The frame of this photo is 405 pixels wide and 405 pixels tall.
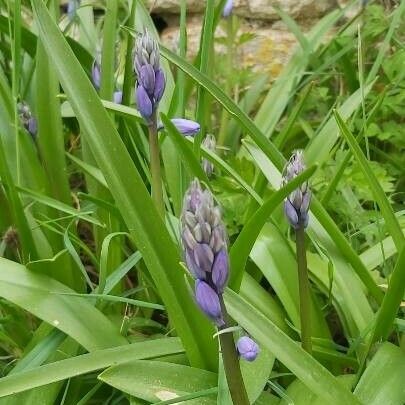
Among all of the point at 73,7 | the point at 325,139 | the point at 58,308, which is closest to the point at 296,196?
the point at 58,308

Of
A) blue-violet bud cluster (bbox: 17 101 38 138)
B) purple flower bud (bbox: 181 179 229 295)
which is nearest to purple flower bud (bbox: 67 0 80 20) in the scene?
blue-violet bud cluster (bbox: 17 101 38 138)

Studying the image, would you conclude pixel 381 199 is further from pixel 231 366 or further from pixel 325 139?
pixel 325 139

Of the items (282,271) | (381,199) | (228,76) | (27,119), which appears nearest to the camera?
(381,199)

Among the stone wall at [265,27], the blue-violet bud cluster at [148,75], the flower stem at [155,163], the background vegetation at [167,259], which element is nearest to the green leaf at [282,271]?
the background vegetation at [167,259]

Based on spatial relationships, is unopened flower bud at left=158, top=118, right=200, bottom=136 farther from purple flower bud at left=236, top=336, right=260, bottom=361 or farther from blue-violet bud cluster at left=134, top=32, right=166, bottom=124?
purple flower bud at left=236, top=336, right=260, bottom=361

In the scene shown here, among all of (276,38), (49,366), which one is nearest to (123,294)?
(49,366)
